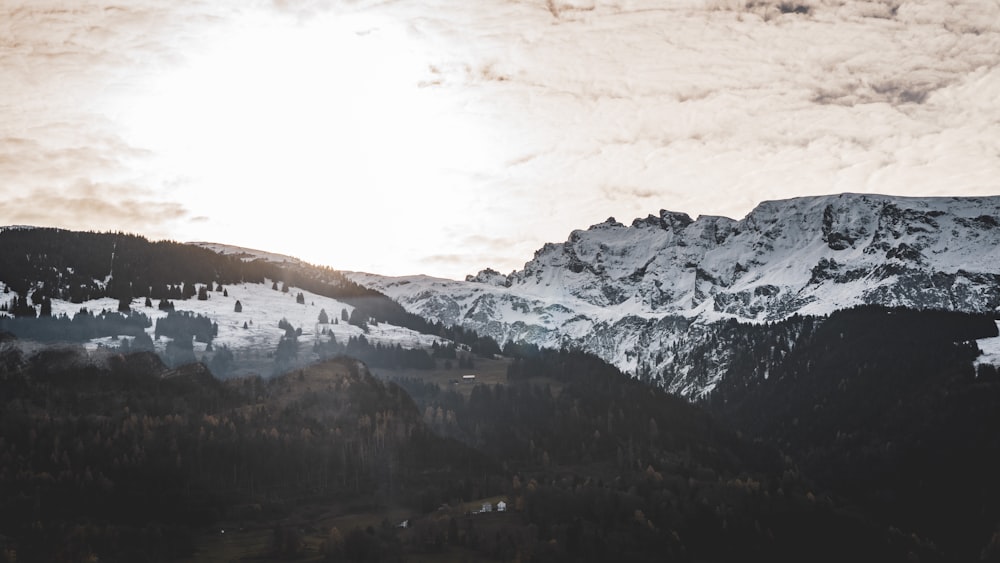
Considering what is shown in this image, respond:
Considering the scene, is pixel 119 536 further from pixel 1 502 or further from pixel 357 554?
pixel 357 554

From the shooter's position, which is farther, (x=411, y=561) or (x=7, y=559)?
(x=411, y=561)

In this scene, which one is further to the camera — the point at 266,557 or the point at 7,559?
the point at 266,557

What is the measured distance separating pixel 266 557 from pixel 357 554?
19.6 metres

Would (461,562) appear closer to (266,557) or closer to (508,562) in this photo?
(508,562)

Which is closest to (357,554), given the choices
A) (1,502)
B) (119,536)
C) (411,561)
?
(411,561)

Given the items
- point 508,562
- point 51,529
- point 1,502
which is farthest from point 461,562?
point 1,502

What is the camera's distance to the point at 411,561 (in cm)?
19575

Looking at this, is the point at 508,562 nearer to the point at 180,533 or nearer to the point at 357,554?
the point at 357,554

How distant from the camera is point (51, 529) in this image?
188 m

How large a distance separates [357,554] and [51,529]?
66.5 m

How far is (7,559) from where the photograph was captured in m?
172

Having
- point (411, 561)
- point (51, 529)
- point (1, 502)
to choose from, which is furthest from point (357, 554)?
point (1, 502)

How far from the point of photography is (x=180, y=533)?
197 meters

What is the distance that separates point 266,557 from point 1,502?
61.9m
